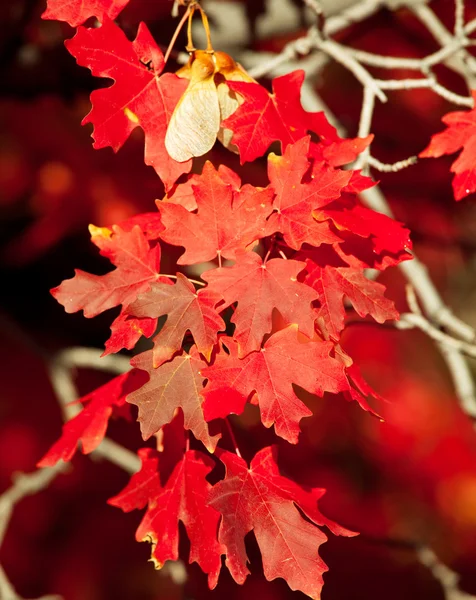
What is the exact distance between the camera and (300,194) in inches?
36.3

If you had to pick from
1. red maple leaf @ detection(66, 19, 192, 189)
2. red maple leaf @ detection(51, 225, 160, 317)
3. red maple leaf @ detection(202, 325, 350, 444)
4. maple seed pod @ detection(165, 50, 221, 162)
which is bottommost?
red maple leaf @ detection(202, 325, 350, 444)

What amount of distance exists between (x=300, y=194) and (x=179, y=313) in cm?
23

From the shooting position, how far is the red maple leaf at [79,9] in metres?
0.97

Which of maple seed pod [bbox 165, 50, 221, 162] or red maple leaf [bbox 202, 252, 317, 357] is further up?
maple seed pod [bbox 165, 50, 221, 162]

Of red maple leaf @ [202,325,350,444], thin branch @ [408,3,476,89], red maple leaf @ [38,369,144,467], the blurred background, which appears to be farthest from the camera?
the blurred background

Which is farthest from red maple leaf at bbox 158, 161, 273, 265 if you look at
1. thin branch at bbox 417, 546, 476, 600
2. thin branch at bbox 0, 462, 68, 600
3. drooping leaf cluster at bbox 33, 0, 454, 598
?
thin branch at bbox 417, 546, 476, 600

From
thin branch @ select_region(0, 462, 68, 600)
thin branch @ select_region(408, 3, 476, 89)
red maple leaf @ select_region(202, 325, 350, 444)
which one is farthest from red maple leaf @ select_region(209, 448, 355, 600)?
thin branch @ select_region(408, 3, 476, 89)

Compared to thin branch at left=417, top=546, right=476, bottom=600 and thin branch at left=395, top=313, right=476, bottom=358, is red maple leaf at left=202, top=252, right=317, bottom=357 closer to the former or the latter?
thin branch at left=395, top=313, right=476, bottom=358

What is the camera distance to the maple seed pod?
0.94 m

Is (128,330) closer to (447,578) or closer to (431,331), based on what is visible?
(431,331)

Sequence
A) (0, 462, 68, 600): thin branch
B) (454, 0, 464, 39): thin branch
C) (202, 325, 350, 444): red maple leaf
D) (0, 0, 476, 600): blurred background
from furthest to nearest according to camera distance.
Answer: (0, 0, 476, 600): blurred background < (0, 462, 68, 600): thin branch < (454, 0, 464, 39): thin branch < (202, 325, 350, 444): red maple leaf

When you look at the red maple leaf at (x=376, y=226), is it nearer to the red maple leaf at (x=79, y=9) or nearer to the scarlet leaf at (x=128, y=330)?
the scarlet leaf at (x=128, y=330)

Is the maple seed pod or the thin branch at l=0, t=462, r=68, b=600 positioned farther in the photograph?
the thin branch at l=0, t=462, r=68, b=600

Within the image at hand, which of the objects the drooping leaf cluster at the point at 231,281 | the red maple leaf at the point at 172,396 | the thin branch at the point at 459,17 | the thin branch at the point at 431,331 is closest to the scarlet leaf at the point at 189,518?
the drooping leaf cluster at the point at 231,281
